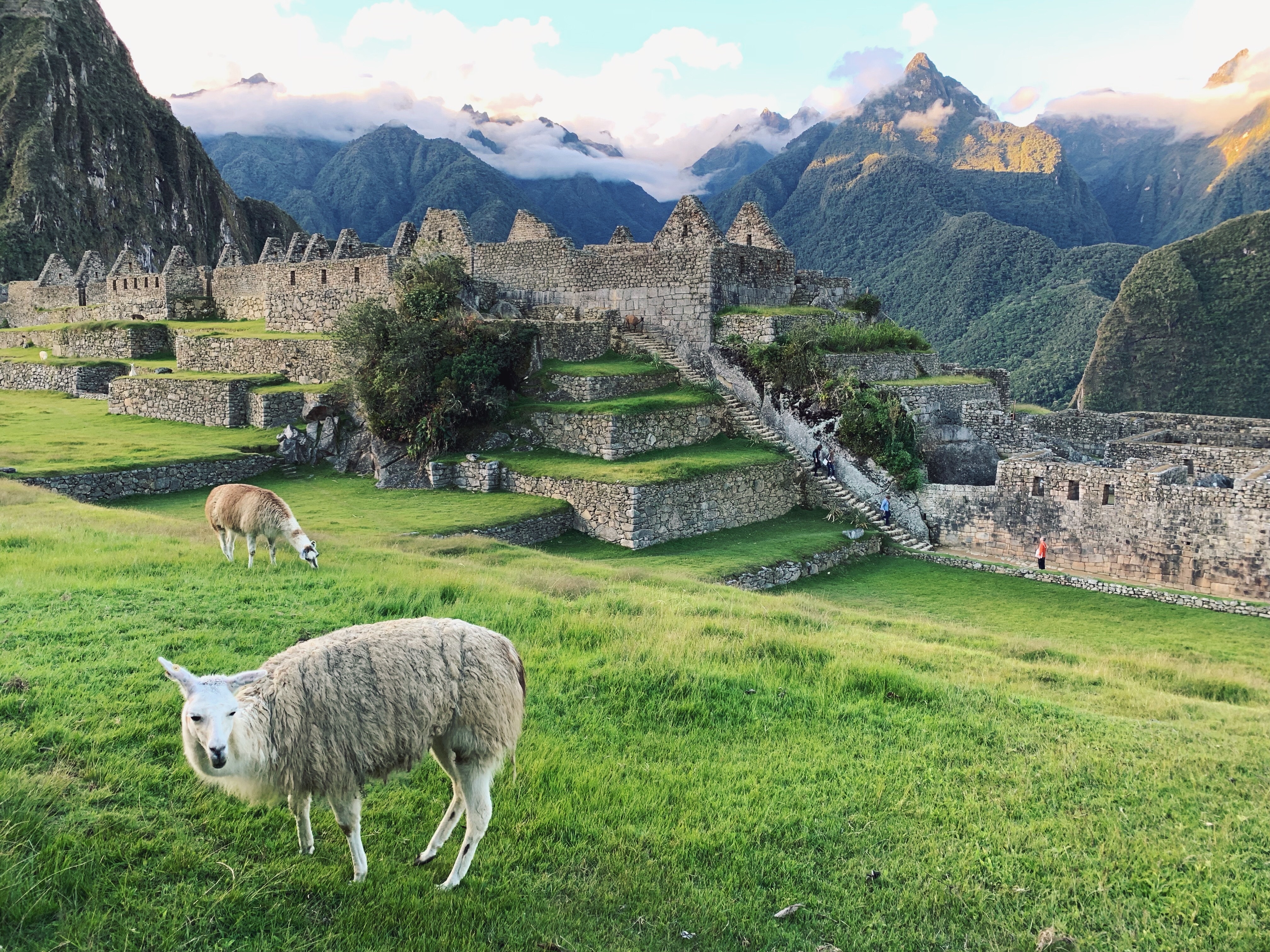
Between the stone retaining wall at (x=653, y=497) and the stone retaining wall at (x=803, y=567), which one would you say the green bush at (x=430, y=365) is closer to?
the stone retaining wall at (x=653, y=497)

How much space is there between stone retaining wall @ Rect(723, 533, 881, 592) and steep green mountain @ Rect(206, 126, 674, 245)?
53175 mm

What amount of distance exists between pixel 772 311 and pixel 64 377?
2734cm

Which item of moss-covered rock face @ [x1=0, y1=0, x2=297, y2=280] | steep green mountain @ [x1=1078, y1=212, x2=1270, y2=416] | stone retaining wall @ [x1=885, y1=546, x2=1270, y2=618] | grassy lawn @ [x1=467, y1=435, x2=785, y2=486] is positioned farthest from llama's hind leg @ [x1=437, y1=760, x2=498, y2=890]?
A: moss-covered rock face @ [x1=0, y1=0, x2=297, y2=280]

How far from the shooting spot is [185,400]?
25.1 metres

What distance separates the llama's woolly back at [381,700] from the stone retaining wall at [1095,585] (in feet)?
49.7

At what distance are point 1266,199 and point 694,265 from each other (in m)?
103

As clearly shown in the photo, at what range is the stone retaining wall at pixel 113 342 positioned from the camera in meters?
Result: 31.9

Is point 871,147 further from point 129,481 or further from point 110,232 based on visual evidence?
point 110,232

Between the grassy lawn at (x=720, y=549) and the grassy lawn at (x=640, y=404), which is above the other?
the grassy lawn at (x=640, y=404)

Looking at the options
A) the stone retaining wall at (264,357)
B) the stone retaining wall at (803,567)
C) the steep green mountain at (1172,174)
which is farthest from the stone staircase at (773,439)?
the steep green mountain at (1172,174)

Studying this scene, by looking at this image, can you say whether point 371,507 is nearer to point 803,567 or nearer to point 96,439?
point 96,439

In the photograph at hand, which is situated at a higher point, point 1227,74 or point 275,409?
point 1227,74

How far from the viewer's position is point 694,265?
23.7 metres

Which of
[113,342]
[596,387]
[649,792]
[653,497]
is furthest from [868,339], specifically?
[113,342]
